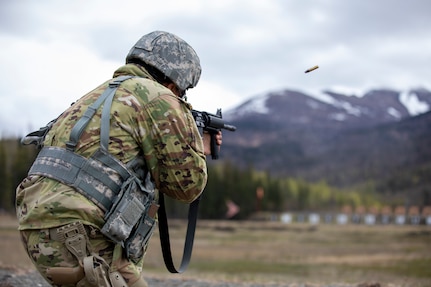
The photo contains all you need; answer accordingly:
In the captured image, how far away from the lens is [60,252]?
3717mm

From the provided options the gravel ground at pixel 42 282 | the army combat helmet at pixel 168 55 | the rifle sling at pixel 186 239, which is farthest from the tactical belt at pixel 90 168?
the gravel ground at pixel 42 282

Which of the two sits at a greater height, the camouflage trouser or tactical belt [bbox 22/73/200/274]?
tactical belt [bbox 22/73/200/274]

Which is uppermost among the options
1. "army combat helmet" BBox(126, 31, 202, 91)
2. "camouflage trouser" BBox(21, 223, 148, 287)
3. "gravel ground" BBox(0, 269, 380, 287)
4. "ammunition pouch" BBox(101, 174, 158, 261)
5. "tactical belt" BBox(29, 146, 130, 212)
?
"army combat helmet" BBox(126, 31, 202, 91)

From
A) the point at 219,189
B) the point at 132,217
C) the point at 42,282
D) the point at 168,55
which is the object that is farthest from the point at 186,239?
the point at 219,189

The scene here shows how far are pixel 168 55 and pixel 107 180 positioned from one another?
3.25 ft

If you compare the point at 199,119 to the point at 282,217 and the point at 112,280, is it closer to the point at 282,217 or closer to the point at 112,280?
the point at 112,280

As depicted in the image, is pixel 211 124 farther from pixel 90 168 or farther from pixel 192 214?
pixel 90 168

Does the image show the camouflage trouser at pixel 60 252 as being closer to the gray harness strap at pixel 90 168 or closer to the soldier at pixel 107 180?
the soldier at pixel 107 180

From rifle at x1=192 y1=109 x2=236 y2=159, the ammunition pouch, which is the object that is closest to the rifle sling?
rifle at x1=192 y1=109 x2=236 y2=159

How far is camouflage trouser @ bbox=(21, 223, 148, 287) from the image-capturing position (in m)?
3.71

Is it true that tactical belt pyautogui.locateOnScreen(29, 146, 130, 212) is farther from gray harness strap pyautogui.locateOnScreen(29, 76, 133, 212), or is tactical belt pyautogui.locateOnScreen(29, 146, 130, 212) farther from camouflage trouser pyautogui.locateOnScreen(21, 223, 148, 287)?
camouflage trouser pyautogui.locateOnScreen(21, 223, 148, 287)

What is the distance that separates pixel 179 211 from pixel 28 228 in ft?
307

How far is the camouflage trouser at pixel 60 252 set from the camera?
3715 mm

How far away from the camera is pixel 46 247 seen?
3.72 m
